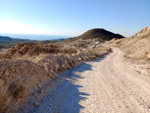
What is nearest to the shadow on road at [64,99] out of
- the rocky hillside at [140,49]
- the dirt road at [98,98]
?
the dirt road at [98,98]

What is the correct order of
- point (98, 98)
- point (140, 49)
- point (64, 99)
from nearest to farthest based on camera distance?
1. point (64, 99)
2. point (98, 98)
3. point (140, 49)

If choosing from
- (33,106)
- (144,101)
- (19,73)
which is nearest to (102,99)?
(144,101)

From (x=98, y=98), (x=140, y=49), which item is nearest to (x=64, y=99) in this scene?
(x=98, y=98)

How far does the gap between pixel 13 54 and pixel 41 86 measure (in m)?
17.2

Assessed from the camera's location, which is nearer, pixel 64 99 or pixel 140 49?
pixel 64 99

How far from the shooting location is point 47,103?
164 inches

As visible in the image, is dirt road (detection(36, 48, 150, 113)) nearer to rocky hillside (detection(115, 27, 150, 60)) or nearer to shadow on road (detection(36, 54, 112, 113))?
shadow on road (detection(36, 54, 112, 113))

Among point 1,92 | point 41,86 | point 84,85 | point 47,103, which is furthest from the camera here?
point 84,85

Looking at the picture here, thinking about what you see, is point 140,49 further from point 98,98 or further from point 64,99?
point 64,99

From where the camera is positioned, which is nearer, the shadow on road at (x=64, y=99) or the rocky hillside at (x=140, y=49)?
the shadow on road at (x=64, y=99)

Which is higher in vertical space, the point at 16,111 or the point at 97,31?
the point at 97,31

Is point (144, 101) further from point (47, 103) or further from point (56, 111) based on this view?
point (47, 103)

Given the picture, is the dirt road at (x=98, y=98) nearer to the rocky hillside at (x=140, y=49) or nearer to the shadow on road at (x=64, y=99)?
the shadow on road at (x=64, y=99)

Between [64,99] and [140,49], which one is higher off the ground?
[140,49]
